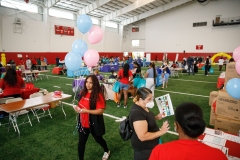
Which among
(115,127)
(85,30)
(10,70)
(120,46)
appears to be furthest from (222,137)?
(120,46)

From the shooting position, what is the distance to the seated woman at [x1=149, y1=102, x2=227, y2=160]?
110cm

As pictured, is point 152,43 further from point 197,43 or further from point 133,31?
point 197,43

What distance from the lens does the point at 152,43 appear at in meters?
30.5

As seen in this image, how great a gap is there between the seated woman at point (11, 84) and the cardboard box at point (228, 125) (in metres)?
5.61

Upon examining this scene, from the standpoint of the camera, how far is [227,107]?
3.59 meters

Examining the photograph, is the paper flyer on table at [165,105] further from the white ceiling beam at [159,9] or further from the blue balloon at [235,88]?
the white ceiling beam at [159,9]

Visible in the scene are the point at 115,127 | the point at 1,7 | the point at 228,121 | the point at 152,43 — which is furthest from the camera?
the point at 152,43

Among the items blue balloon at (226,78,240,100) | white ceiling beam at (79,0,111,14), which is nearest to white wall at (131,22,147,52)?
white ceiling beam at (79,0,111,14)

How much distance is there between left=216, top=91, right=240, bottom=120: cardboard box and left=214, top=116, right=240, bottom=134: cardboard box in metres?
0.09

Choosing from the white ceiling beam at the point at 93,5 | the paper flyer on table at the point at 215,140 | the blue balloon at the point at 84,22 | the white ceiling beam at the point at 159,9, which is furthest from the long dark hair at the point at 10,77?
the white ceiling beam at the point at 159,9

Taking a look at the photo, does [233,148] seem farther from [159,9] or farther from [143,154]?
[159,9]

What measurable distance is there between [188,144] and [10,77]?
5176mm

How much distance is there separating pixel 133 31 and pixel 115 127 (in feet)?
102

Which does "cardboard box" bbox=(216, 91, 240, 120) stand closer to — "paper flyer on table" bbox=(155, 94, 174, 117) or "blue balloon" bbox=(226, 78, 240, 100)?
"blue balloon" bbox=(226, 78, 240, 100)
